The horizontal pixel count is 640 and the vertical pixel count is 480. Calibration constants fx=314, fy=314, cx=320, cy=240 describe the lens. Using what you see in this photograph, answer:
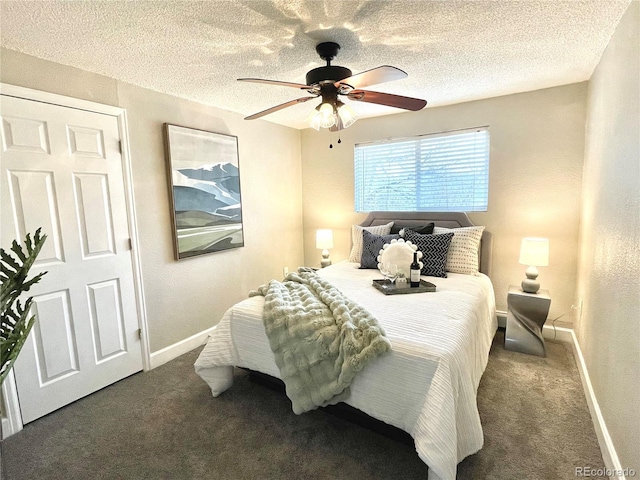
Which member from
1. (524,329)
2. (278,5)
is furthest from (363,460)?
(278,5)

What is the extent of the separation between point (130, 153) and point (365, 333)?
2.28 m

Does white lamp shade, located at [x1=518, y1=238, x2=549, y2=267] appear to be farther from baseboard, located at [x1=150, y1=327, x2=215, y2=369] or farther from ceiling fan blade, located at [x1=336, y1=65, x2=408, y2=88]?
baseboard, located at [x1=150, y1=327, x2=215, y2=369]

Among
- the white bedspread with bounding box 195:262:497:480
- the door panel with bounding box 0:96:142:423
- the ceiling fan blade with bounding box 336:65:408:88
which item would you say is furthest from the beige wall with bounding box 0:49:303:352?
the ceiling fan blade with bounding box 336:65:408:88

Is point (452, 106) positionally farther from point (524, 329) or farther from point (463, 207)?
point (524, 329)

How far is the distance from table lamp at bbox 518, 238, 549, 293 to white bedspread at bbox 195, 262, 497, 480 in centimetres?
72

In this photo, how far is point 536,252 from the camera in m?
2.74

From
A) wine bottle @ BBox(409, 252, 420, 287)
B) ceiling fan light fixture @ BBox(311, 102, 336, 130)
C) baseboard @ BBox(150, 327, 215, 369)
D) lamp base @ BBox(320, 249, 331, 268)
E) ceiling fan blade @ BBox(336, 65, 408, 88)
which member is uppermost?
ceiling fan blade @ BBox(336, 65, 408, 88)

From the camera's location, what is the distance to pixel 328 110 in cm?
198

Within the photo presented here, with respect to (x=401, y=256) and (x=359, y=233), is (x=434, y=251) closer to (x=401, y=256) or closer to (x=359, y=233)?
(x=401, y=256)

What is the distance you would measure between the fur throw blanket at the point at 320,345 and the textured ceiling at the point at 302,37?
63.4 inches

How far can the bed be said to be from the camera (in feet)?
4.64

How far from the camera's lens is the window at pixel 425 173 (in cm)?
329

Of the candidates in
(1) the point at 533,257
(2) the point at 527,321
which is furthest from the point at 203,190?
(2) the point at 527,321

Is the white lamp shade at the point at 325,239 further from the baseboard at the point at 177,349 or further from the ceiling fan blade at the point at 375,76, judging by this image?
the ceiling fan blade at the point at 375,76
